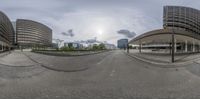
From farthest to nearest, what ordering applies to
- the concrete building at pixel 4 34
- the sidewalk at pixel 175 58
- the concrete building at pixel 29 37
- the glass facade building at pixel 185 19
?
the concrete building at pixel 29 37, the concrete building at pixel 4 34, the glass facade building at pixel 185 19, the sidewalk at pixel 175 58

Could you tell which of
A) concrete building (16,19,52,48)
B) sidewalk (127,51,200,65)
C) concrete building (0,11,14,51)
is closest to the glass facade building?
sidewalk (127,51,200,65)

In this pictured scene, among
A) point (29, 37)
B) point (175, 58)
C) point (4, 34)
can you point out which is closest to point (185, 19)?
point (175, 58)

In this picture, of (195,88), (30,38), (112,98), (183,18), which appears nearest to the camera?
(112,98)

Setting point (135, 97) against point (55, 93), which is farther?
point (55, 93)

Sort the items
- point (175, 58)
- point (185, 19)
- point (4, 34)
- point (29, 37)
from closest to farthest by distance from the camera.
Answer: point (175, 58) < point (185, 19) < point (4, 34) < point (29, 37)

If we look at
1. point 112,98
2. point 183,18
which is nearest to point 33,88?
point 112,98

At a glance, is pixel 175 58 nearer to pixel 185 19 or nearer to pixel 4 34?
pixel 185 19

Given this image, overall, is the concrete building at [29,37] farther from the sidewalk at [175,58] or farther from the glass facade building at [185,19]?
the sidewalk at [175,58]

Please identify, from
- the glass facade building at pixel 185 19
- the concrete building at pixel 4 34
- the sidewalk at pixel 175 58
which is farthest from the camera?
the concrete building at pixel 4 34

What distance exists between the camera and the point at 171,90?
20.1 feet

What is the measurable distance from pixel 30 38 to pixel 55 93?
116m

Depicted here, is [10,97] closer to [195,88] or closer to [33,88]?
[33,88]

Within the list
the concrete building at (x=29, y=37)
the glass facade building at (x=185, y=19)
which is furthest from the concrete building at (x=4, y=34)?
the glass facade building at (x=185, y=19)

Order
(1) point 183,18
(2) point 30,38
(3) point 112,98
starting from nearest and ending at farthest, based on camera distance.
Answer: (3) point 112,98
(1) point 183,18
(2) point 30,38
